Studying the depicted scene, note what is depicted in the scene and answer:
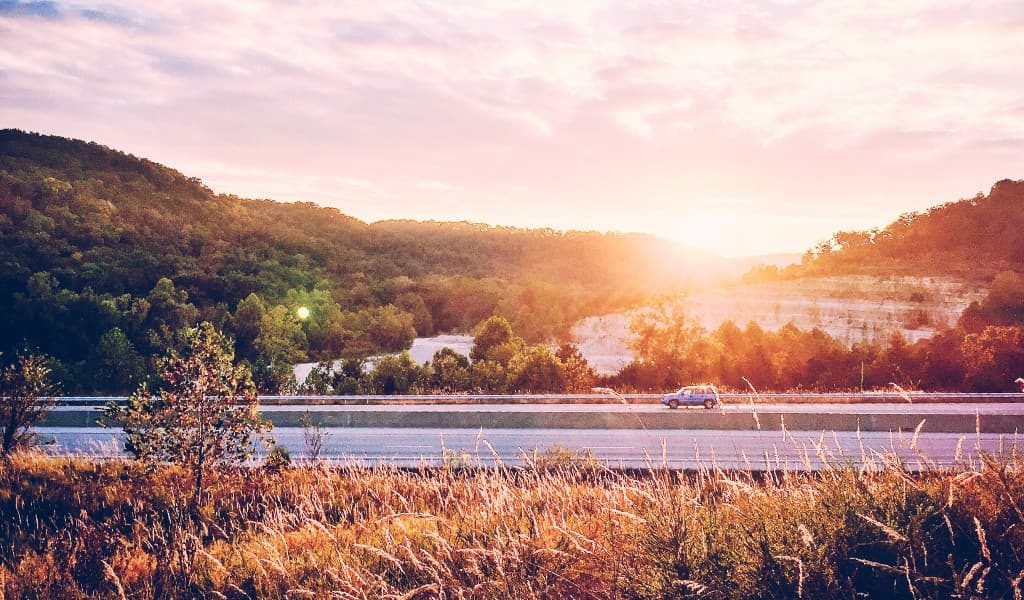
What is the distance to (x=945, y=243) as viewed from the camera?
55.9 m

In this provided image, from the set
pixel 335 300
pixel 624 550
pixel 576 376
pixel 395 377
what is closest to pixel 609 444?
pixel 624 550

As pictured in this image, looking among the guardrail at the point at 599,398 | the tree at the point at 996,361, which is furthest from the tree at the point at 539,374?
the tree at the point at 996,361

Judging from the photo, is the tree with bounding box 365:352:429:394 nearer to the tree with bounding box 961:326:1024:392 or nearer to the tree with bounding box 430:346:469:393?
the tree with bounding box 430:346:469:393

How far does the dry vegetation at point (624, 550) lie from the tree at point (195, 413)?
0.90 meters

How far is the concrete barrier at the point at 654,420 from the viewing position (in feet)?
46.0

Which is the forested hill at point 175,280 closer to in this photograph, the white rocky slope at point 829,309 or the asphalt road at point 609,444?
the white rocky slope at point 829,309

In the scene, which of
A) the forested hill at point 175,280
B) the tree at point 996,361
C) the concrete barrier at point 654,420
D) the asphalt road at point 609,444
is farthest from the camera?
the forested hill at point 175,280

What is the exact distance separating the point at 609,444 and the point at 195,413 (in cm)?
737

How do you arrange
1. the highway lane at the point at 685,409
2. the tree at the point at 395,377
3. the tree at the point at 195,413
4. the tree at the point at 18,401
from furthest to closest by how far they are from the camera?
the tree at the point at 395,377 < the highway lane at the point at 685,409 < the tree at the point at 18,401 < the tree at the point at 195,413

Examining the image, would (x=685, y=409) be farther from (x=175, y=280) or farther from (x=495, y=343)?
(x=175, y=280)

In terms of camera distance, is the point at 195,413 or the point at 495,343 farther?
the point at 495,343

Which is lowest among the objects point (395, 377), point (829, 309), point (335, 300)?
point (395, 377)

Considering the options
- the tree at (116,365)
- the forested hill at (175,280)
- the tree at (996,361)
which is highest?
the forested hill at (175,280)

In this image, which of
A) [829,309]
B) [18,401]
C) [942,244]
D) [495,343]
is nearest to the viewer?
[18,401]
